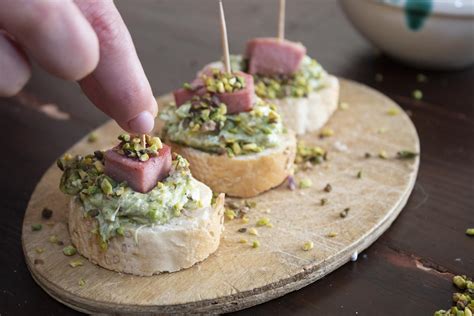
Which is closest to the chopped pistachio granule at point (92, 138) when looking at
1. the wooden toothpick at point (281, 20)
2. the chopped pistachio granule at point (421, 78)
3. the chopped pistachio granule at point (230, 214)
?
the chopped pistachio granule at point (230, 214)

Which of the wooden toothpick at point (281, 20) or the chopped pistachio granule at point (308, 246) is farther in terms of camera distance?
the wooden toothpick at point (281, 20)

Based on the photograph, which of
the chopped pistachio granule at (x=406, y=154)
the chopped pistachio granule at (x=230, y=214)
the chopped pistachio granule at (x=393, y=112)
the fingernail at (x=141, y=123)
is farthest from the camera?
the chopped pistachio granule at (x=393, y=112)

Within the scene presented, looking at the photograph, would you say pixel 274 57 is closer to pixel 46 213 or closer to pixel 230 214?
pixel 230 214

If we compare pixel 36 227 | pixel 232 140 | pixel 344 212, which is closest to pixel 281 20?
pixel 232 140

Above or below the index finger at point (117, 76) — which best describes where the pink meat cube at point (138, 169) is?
below

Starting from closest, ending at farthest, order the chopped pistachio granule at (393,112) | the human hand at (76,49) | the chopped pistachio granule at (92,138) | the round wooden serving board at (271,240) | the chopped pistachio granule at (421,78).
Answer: the human hand at (76,49) → the round wooden serving board at (271,240) → the chopped pistachio granule at (92,138) → the chopped pistachio granule at (393,112) → the chopped pistachio granule at (421,78)

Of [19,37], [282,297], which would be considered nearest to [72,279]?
[282,297]

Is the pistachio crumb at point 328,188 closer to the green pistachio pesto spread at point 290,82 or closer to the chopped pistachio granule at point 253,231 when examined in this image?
the chopped pistachio granule at point 253,231
